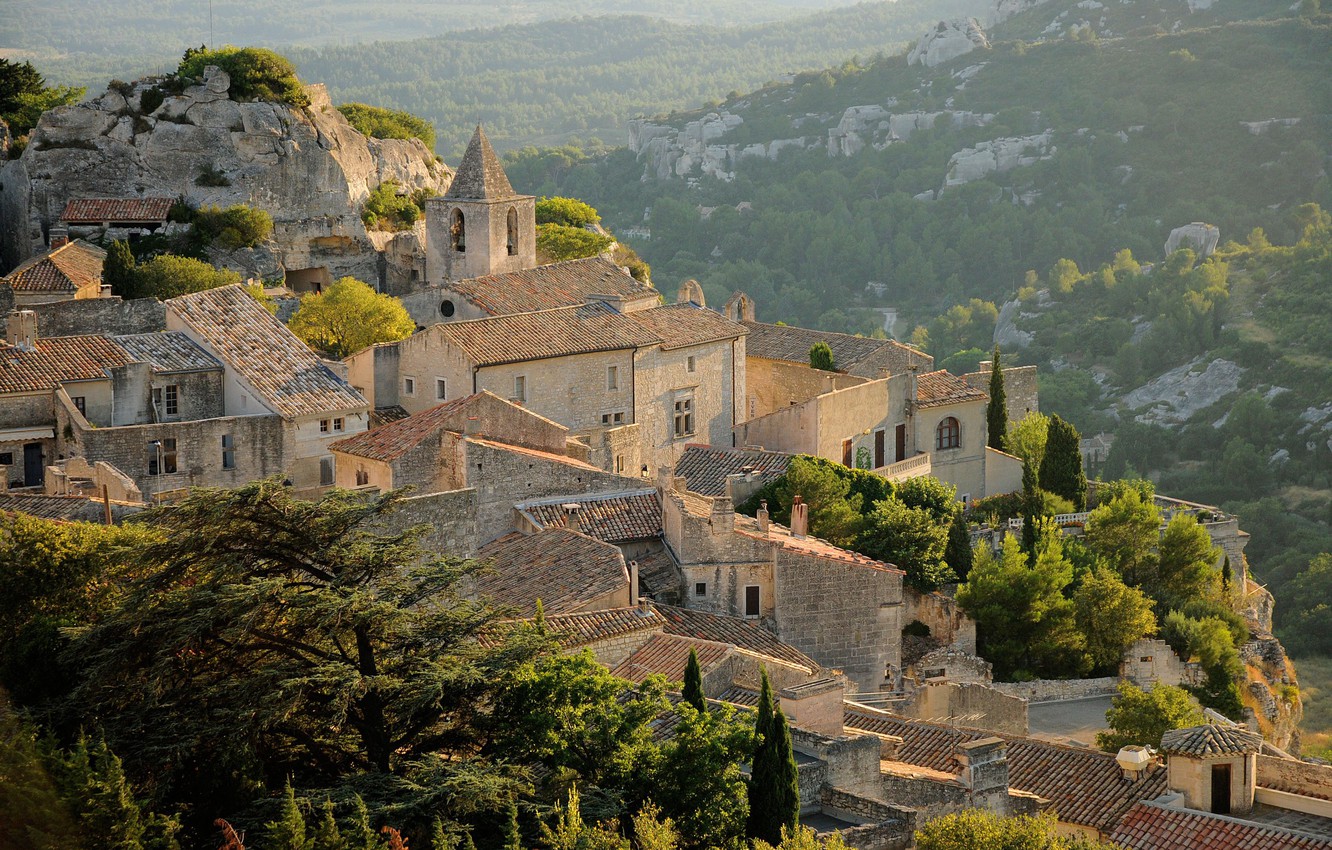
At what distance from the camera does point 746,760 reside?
73.9ft

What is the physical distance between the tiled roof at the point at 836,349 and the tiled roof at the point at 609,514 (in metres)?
12.4

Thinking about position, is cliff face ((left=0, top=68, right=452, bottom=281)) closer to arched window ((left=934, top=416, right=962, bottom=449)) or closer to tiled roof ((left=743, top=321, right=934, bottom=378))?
tiled roof ((left=743, top=321, right=934, bottom=378))

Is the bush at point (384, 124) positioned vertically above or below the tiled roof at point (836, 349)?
above

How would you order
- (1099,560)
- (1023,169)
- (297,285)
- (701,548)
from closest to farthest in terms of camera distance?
(701,548)
(1099,560)
(297,285)
(1023,169)

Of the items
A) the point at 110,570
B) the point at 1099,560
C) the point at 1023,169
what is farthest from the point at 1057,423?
the point at 1023,169

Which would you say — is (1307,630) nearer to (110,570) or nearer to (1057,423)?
(1057,423)

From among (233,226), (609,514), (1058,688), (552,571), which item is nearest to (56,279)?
(233,226)

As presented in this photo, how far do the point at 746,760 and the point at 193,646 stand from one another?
659 centimetres

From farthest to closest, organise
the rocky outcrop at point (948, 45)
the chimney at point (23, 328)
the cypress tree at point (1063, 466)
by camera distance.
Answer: the rocky outcrop at point (948, 45)
the cypress tree at point (1063, 466)
the chimney at point (23, 328)

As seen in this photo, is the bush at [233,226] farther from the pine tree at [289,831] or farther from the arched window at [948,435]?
the pine tree at [289,831]

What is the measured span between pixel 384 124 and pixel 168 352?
25.3m

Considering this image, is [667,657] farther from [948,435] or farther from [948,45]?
[948,45]

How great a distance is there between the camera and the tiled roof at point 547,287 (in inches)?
1676

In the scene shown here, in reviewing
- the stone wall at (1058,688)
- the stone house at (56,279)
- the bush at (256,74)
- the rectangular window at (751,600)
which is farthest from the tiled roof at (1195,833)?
the bush at (256,74)
